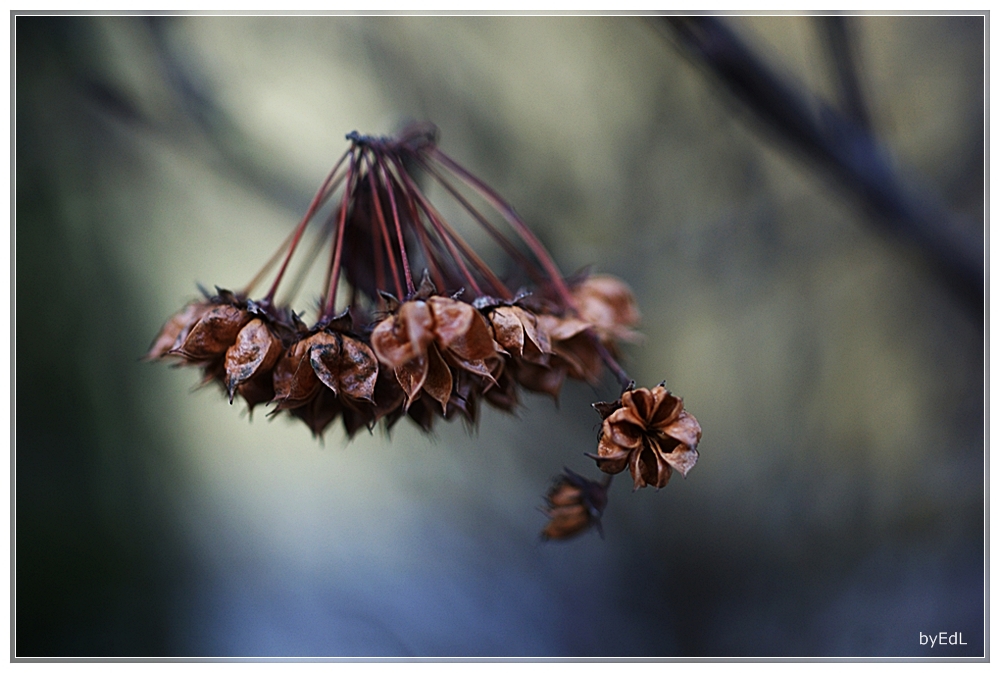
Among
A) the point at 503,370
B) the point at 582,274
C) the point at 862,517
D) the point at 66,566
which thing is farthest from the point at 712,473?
the point at 66,566

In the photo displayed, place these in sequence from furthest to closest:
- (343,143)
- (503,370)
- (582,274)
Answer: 1. (343,143)
2. (582,274)
3. (503,370)

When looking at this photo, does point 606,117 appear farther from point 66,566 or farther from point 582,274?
point 66,566

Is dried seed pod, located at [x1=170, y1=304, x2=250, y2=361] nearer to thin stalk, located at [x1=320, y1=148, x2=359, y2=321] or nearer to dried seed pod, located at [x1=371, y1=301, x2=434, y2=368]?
thin stalk, located at [x1=320, y1=148, x2=359, y2=321]

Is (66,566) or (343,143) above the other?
(343,143)

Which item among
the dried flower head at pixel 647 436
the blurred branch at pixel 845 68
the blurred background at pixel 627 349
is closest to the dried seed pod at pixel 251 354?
the dried flower head at pixel 647 436

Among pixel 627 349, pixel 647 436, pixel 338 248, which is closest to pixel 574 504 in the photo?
pixel 647 436

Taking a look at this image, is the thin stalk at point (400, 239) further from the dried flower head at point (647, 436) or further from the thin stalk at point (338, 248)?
the dried flower head at point (647, 436)

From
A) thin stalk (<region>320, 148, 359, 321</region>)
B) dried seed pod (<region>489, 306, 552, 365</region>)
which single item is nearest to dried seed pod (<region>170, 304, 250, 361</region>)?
thin stalk (<region>320, 148, 359, 321</region>)
